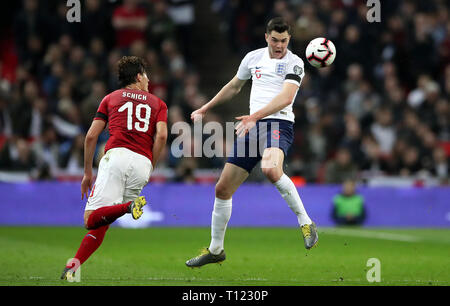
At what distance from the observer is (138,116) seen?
8.25m

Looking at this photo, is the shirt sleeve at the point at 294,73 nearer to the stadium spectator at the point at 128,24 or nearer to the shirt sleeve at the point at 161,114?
the shirt sleeve at the point at 161,114

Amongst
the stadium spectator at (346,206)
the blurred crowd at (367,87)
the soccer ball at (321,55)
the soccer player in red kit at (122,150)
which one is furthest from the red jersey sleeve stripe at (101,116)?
the blurred crowd at (367,87)

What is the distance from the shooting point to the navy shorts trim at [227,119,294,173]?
8750 mm

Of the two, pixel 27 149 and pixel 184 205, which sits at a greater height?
pixel 27 149

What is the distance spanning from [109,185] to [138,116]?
74 centimetres

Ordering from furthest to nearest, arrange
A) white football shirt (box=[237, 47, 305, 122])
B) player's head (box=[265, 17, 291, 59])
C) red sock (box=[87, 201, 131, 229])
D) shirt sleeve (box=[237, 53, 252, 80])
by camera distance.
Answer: shirt sleeve (box=[237, 53, 252, 80])
white football shirt (box=[237, 47, 305, 122])
player's head (box=[265, 17, 291, 59])
red sock (box=[87, 201, 131, 229])

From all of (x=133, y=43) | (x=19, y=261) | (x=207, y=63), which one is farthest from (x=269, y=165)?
(x=207, y=63)

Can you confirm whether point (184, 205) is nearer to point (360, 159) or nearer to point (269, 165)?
point (360, 159)

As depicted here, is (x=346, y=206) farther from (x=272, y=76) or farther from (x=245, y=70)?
(x=272, y=76)

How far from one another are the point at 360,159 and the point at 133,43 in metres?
5.49

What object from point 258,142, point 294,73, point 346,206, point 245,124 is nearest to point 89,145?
point 245,124

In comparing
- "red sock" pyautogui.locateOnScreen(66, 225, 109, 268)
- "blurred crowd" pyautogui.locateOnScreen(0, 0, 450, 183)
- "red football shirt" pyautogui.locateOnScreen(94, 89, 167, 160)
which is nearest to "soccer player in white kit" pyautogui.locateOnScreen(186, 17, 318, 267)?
"red football shirt" pyautogui.locateOnScreen(94, 89, 167, 160)

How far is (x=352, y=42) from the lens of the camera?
61.8 feet

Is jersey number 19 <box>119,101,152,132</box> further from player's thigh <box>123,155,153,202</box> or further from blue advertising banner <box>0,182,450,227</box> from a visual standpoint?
blue advertising banner <box>0,182,450,227</box>
